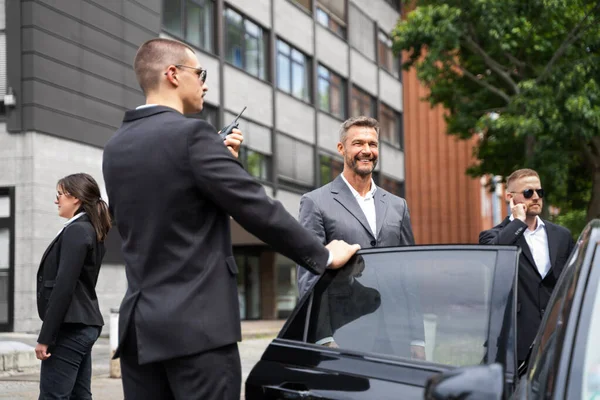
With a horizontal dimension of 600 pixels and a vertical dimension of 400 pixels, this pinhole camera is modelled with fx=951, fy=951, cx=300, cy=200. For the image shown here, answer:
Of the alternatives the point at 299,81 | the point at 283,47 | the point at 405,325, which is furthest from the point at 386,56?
the point at 405,325

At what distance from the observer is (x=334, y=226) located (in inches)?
211

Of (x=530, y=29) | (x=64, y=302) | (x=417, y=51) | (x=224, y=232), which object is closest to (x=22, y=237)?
(x=417, y=51)

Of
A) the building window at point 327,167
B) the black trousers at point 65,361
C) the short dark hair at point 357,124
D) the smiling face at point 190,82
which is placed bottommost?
the black trousers at point 65,361

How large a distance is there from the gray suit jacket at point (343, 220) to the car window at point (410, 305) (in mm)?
1609

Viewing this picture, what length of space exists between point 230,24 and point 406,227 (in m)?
22.4

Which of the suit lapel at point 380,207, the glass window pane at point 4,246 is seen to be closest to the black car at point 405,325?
the suit lapel at point 380,207

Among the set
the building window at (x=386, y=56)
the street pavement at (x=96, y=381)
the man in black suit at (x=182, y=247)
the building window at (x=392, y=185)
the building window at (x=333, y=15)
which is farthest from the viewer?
the building window at (x=386, y=56)

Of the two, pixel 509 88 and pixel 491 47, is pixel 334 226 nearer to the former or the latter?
pixel 491 47

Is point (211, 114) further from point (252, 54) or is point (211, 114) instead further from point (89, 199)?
point (89, 199)

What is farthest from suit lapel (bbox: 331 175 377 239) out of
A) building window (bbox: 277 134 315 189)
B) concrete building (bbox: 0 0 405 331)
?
building window (bbox: 277 134 315 189)

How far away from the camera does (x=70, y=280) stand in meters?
5.39

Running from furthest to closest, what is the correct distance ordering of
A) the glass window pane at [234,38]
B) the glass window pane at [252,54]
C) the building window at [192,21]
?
the glass window pane at [252,54] < the glass window pane at [234,38] < the building window at [192,21]

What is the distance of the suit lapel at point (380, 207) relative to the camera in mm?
5426

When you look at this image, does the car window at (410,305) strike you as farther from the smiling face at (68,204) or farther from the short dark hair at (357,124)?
the smiling face at (68,204)
